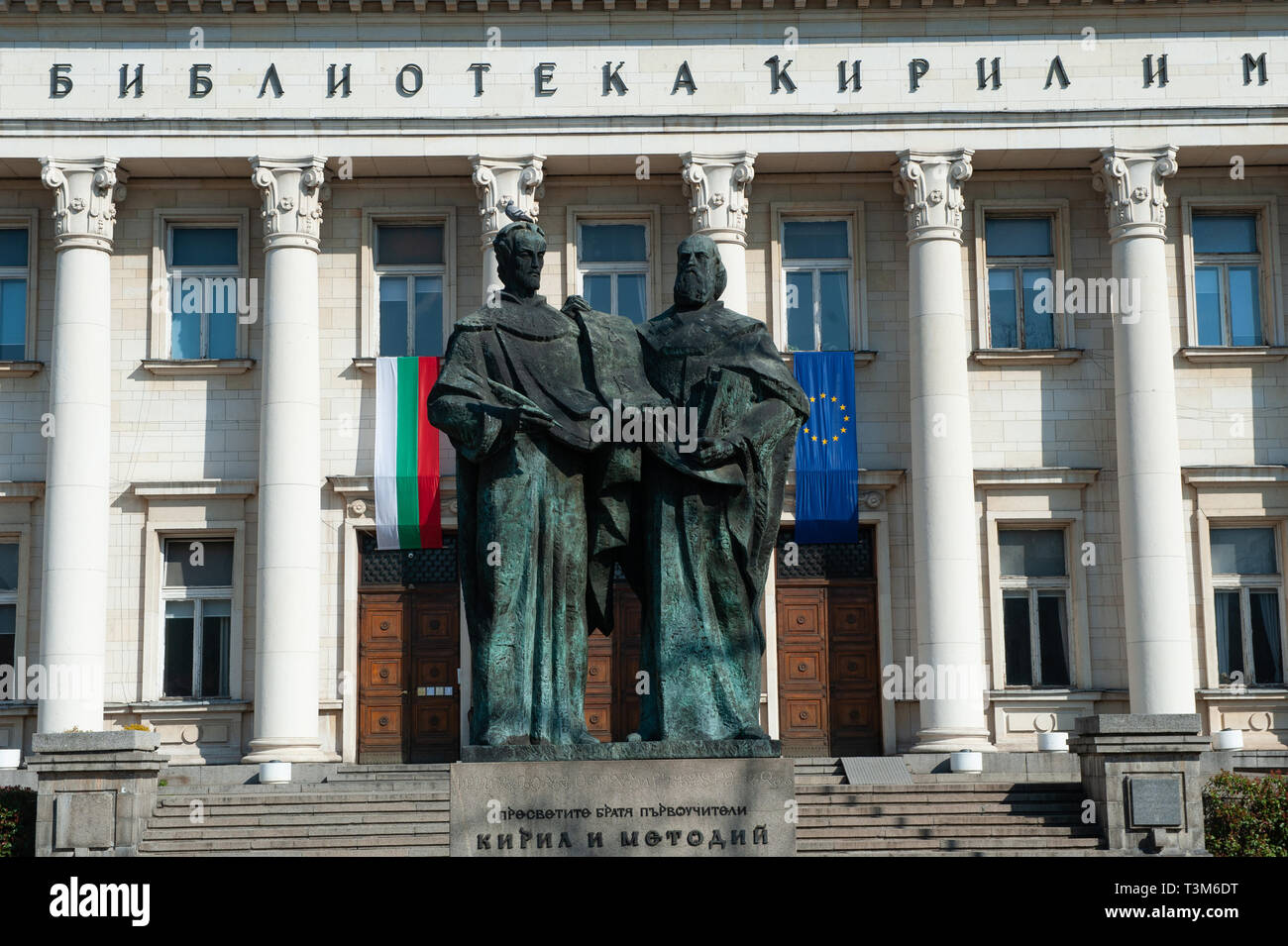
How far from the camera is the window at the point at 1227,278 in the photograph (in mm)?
31906

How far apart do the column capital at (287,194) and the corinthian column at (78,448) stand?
2.67 m

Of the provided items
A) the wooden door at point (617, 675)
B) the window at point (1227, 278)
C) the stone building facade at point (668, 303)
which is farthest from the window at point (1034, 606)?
the wooden door at point (617, 675)

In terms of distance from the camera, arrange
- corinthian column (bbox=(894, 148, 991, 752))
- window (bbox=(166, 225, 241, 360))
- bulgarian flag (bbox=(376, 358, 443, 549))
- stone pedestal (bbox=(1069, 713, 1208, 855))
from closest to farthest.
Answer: stone pedestal (bbox=(1069, 713, 1208, 855)), corinthian column (bbox=(894, 148, 991, 752)), bulgarian flag (bbox=(376, 358, 443, 549)), window (bbox=(166, 225, 241, 360))

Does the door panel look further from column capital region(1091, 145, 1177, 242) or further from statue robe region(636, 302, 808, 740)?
statue robe region(636, 302, 808, 740)

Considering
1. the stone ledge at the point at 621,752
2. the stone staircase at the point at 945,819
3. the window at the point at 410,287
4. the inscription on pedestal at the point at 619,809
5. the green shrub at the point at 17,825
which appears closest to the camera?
the inscription on pedestal at the point at 619,809

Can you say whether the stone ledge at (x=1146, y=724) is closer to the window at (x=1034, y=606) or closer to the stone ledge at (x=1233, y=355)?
the window at (x=1034, y=606)

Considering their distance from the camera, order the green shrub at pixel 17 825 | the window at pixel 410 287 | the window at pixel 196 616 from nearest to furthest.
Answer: the green shrub at pixel 17 825, the window at pixel 196 616, the window at pixel 410 287

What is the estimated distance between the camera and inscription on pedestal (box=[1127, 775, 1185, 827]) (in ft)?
67.6

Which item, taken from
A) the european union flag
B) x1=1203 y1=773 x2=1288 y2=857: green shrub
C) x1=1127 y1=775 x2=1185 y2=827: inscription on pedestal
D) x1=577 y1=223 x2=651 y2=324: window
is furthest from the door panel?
x1=1127 y1=775 x2=1185 y2=827: inscription on pedestal

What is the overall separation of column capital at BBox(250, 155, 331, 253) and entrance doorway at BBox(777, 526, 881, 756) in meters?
10.2

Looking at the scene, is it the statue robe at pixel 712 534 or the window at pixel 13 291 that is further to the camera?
the window at pixel 13 291

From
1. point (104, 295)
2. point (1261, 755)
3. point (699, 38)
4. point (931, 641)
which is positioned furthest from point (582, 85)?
point (1261, 755)
